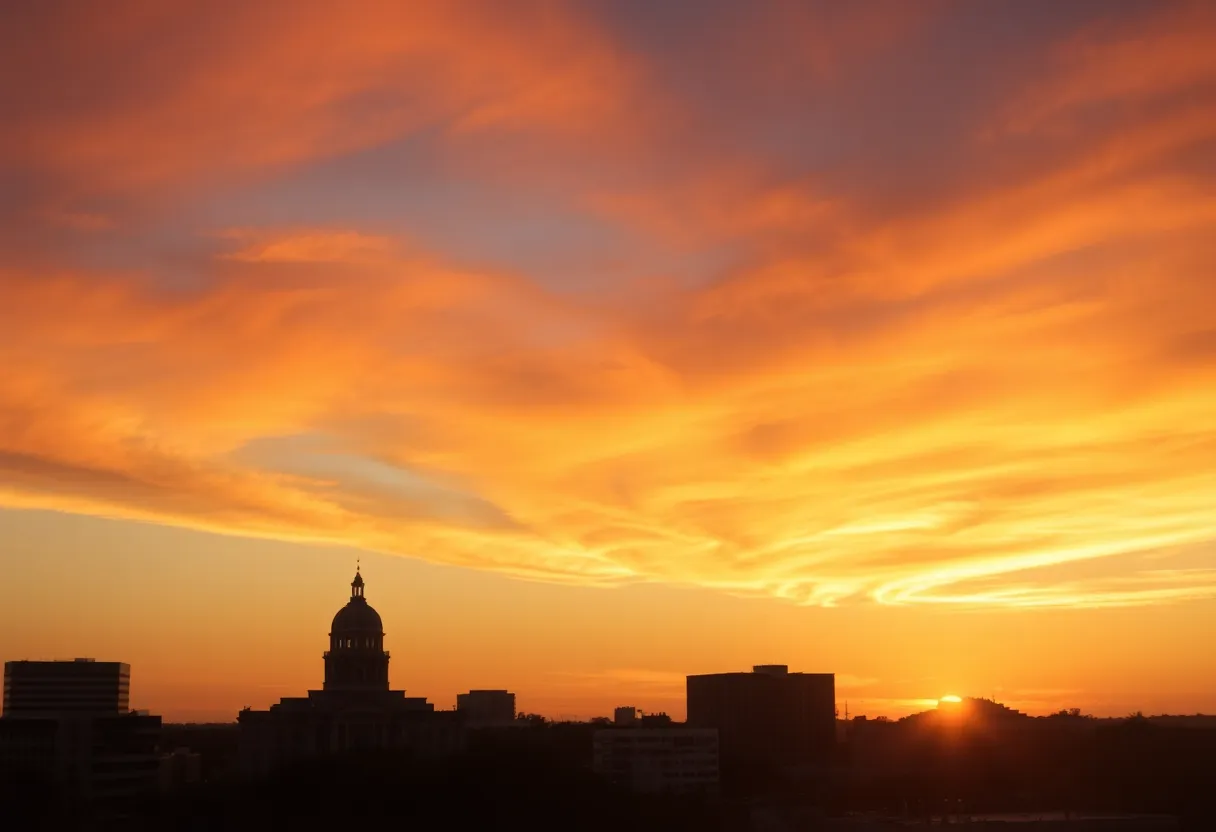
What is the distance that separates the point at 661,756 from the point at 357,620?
38639mm

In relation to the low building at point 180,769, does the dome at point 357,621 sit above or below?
above

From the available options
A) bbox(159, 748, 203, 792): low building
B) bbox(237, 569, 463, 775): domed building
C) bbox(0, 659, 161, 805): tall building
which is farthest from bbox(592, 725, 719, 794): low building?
bbox(0, 659, 161, 805): tall building

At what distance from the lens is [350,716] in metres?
139

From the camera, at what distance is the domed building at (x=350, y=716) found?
5448 inches

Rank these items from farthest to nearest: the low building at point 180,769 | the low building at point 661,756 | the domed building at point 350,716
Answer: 1. the low building at point 180,769
2. the low building at point 661,756
3. the domed building at point 350,716

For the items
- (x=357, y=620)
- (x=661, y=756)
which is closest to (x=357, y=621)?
(x=357, y=620)

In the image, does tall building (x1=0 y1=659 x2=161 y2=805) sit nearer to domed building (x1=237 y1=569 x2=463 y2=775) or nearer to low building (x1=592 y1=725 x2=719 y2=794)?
domed building (x1=237 y1=569 x2=463 y2=775)

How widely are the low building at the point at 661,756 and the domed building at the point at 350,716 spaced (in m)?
25.6

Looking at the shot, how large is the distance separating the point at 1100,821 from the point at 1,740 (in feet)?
322

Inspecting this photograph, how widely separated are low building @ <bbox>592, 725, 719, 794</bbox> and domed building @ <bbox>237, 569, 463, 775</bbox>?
2560cm

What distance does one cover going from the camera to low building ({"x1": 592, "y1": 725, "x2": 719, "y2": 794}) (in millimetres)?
161750

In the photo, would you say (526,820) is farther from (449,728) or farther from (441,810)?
(449,728)

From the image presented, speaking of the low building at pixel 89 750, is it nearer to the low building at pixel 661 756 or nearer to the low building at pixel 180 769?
the low building at pixel 180 769

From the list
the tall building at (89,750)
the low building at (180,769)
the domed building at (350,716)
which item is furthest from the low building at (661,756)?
the tall building at (89,750)
